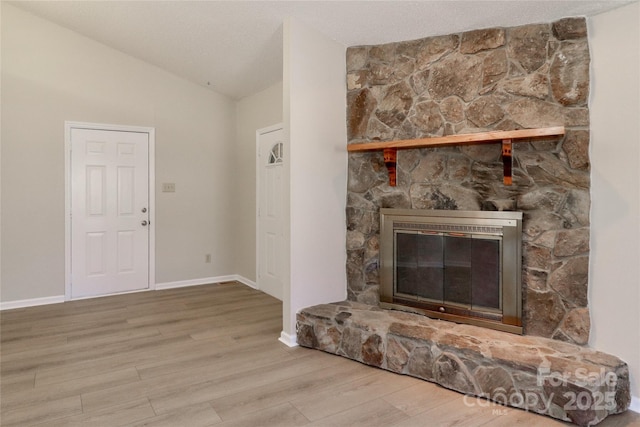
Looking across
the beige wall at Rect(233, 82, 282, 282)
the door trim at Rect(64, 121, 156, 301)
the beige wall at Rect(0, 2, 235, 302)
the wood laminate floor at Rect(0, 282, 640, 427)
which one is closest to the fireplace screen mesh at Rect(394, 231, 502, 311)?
the wood laminate floor at Rect(0, 282, 640, 427)

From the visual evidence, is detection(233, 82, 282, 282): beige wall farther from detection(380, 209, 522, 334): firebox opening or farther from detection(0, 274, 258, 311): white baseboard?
detection(380, 209, 522, 334): firebox opening

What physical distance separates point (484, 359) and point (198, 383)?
1.72 meters

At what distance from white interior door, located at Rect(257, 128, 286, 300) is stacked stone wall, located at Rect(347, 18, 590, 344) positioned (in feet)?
4.23

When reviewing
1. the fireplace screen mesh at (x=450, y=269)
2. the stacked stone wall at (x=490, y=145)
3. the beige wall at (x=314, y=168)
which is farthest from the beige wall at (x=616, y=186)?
the beige wall at (x=314, y=168)

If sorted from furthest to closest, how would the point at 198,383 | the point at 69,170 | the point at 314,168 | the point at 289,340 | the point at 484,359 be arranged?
the point at 69,170, the point at 314,168, the point at 289,340, the point at 198,383, the point at 484,359

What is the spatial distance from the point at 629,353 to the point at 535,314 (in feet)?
1.64

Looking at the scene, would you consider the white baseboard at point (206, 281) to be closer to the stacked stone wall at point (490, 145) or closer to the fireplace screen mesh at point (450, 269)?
the stacked stone wall at point (490, 145)

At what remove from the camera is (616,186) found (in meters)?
2.25

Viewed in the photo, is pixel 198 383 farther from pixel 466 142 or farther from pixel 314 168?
pixel 466 142

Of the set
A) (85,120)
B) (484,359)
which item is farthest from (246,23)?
(484,359)

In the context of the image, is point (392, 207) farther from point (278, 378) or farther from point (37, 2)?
point (37, 2)

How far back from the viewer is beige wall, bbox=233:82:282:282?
15.5ft

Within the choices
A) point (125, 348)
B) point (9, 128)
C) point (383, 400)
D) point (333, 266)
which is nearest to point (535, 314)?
point (383, 400)

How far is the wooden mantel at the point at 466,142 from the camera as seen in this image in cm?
235
